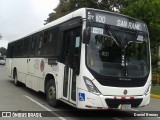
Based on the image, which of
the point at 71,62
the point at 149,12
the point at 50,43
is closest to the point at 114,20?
the point at 71,62

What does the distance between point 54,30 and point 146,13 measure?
11.0m

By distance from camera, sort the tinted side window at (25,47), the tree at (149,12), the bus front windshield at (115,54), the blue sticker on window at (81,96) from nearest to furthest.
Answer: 1. the blue sticker on window at (81,96)
2. the bus front windshield at (115,54)
3. the tinted side window at (25,47)
4. the tree at (149,12)

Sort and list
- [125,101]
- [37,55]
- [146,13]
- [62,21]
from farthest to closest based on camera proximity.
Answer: [146,13] → [37,55] → [62,21] → [125,101]

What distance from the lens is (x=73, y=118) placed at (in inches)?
384

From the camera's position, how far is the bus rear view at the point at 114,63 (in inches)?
353

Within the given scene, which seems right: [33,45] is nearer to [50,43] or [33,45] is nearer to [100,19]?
[50,43]

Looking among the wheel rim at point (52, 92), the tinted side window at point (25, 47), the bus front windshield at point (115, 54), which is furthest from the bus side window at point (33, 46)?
the bus front windshield at point (115, 54)

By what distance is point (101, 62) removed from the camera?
30.1 feet

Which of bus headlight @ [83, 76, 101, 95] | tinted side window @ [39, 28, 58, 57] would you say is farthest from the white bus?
tinted side window @ [39, 28, 58, 57]

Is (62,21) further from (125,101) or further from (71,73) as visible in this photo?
(125,101)

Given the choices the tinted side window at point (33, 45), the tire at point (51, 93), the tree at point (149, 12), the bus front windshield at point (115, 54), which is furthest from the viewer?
the tree at point (149, 12)

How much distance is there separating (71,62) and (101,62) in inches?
43.8

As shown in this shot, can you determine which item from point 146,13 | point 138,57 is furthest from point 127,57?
point 146,13

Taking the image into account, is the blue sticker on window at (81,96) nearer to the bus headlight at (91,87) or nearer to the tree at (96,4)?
the bus headlight at (91,87)
